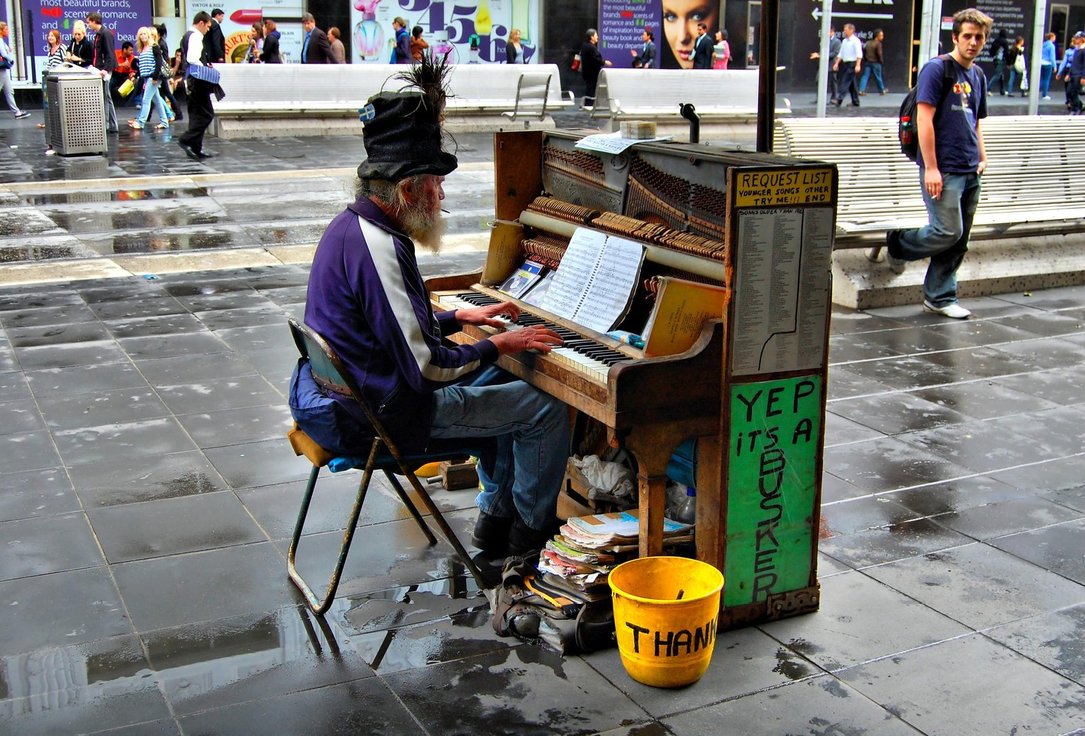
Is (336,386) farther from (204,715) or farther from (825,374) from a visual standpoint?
(825,374)

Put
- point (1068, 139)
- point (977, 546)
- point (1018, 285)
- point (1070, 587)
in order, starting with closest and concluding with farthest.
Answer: point (1070, 587), point (977, 546), point (1018, 285), point (1068, 139)

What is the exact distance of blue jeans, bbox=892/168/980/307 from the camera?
7566 mm

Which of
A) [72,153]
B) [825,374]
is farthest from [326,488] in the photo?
[72,153]

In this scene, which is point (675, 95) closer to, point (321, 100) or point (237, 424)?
point (321, 100)

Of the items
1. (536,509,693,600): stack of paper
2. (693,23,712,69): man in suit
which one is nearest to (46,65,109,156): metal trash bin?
(536,509,693,600): stack of paper

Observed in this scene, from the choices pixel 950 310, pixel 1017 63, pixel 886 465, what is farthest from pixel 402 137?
pixel 1017 63

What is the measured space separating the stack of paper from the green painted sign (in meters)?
0.23

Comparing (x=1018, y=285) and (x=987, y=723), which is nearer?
(x=987, y=723)

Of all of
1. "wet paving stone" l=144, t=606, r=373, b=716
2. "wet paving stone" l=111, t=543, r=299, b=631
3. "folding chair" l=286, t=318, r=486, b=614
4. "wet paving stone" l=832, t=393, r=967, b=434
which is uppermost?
"folding chair" l=286, t=318, r=486, b=614

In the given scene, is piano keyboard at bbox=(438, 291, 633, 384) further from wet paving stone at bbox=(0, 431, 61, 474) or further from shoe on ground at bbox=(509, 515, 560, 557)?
wet paving stone at bbox=(0, 431, 61, 474)

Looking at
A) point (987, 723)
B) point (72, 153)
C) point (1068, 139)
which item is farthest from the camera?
point (72, 153)

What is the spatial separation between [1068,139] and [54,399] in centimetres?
770

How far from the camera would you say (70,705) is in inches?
129

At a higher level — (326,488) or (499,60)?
(499,60)
